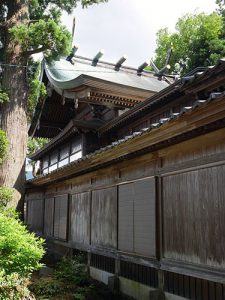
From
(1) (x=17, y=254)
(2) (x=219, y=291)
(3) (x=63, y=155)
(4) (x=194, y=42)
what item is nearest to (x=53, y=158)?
(3) (x=63, y=155)

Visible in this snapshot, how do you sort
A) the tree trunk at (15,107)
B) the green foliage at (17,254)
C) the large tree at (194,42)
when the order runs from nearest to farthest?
the green foliage at (17,254) → the tree trunk at (15,107) → the large tree at (194,42)

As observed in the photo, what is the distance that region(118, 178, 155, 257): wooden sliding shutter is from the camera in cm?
786

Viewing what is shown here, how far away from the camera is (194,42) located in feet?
124

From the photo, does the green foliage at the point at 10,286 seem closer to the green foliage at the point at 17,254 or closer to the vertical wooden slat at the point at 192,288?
the green foliage at the point at 17,254

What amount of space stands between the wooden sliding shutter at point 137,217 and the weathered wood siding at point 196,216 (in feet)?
1.89

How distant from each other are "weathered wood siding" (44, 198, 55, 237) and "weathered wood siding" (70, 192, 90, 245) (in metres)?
2.85

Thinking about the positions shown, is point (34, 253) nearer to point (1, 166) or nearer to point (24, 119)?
point (1, 166)

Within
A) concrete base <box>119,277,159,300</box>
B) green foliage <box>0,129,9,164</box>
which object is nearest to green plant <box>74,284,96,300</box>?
concrete base <box>119,277,159,300</box>

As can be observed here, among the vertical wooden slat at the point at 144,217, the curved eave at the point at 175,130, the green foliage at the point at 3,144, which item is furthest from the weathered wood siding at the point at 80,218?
the vertical wooden slat at the point at 144,217

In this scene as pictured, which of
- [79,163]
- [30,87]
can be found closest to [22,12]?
[30,87]

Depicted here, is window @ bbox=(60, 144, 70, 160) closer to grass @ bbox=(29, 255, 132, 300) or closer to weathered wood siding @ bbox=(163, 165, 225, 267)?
grass @ bbox=(29, 255, 132, 300)

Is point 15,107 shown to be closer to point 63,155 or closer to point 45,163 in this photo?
point 63,155

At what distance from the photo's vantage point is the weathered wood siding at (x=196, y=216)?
5816 mm

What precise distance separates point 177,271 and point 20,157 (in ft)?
26.1
